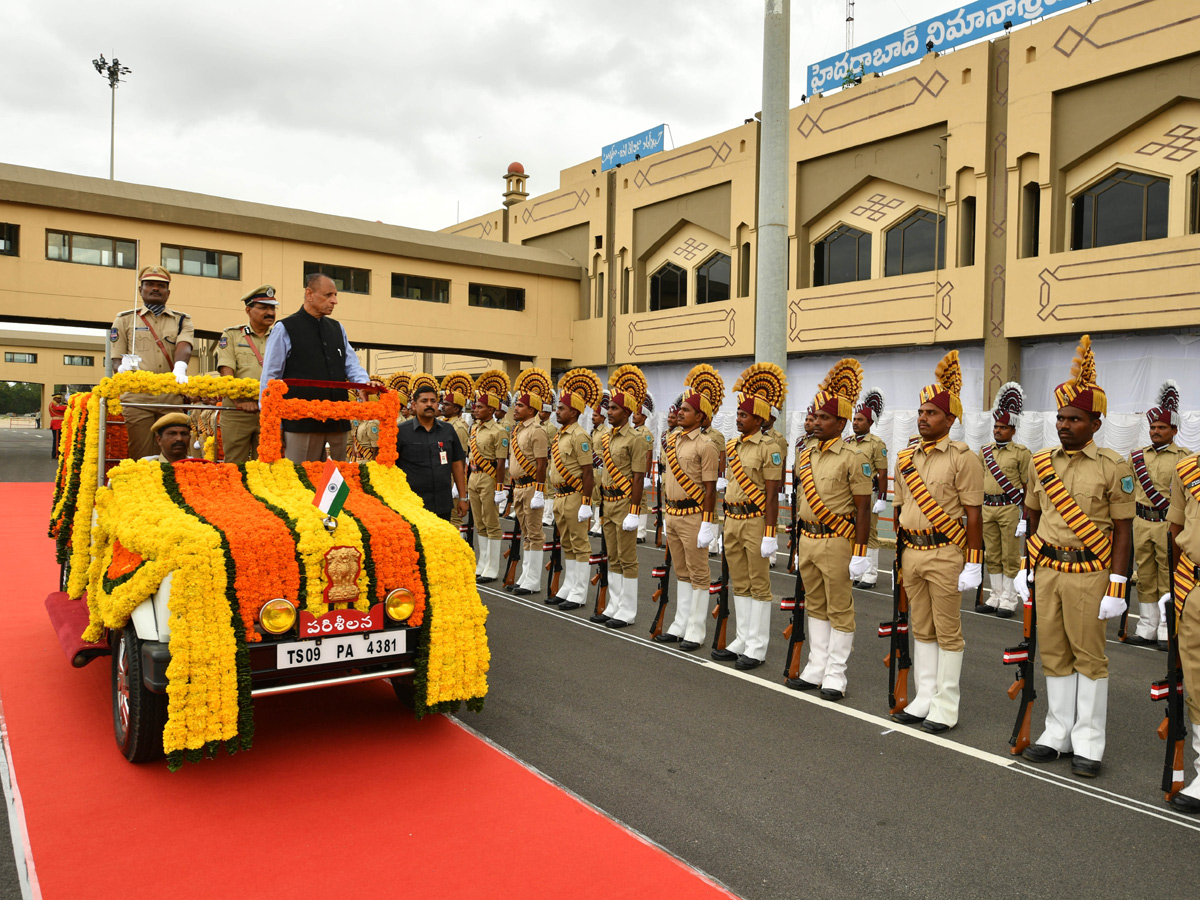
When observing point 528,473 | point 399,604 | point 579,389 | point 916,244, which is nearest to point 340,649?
point 399,604

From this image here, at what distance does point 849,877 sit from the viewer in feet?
11.7

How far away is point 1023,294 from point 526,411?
1382 centimetres

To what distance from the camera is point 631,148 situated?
2981cm

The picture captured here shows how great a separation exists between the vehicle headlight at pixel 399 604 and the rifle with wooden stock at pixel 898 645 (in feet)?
10.6

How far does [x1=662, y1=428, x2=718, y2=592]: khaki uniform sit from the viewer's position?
7500mm

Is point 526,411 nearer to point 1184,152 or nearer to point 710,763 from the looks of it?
point 710,763

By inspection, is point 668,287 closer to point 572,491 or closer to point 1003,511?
point 1003,511

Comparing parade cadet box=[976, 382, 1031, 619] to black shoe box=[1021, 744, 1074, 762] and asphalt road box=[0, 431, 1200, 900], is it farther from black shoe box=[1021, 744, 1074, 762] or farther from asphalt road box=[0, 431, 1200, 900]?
black shoe box=[1021, 744, 1074, 762]

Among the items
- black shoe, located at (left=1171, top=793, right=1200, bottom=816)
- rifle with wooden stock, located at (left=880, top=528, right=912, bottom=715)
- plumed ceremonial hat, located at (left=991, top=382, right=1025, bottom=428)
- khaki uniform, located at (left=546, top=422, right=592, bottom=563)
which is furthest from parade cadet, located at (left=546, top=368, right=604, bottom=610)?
black shoe, located at (left=1171, top=793, right=1200, bottom=816)

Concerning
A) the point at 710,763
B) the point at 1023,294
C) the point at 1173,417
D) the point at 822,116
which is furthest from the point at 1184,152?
the point at 710,763

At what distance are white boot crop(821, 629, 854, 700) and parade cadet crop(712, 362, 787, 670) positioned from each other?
836mm

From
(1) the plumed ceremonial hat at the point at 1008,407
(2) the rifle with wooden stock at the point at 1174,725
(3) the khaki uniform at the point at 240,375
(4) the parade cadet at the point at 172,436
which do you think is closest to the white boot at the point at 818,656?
(2) the rifle with wooden stock at the point at 1174,725

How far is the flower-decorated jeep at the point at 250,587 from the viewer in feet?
13.6

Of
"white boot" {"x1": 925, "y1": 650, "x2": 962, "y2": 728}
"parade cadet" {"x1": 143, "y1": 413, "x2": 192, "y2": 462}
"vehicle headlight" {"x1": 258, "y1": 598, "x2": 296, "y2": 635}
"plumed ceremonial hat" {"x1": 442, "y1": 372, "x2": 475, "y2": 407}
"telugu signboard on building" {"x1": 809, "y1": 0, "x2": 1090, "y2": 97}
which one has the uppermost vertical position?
"telugu signboard on building" {"x1": 809, "y1": 0, "x2": 1090, "y2": 97}
